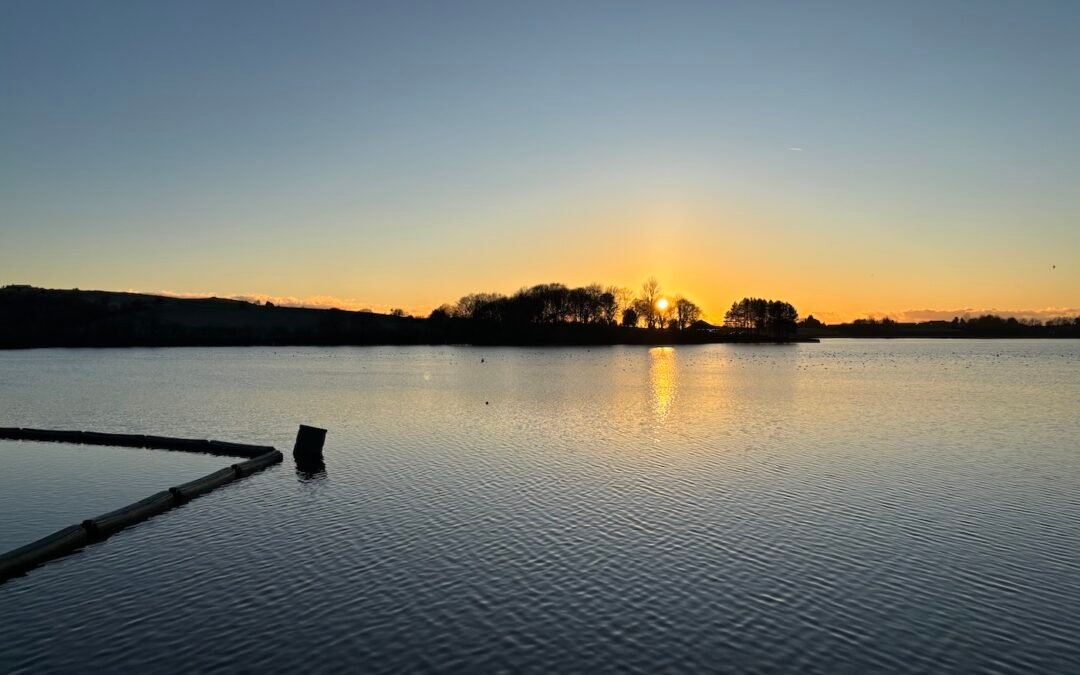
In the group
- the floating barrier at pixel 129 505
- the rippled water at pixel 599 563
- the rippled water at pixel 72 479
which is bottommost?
the rippled water at pixel 599 563

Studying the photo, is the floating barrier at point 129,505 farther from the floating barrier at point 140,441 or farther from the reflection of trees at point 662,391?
the reflection of trees at point 662,391

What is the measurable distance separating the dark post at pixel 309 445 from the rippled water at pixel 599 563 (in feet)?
4.47

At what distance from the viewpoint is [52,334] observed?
198250 mm

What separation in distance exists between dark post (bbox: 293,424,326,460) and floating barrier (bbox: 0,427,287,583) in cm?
119

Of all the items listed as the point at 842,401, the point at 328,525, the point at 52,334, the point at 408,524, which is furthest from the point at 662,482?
the point at 52,334

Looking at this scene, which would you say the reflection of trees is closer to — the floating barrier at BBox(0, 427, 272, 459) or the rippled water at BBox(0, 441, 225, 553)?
the floating barrier at BBox(0, 427, 272, 459)

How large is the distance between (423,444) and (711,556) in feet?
70.0

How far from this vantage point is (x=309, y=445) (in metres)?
30.9

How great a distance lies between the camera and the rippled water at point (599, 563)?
1231 centimetres

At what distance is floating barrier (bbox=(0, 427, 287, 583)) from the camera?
55.5 feet

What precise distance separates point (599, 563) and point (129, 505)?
16100 mm

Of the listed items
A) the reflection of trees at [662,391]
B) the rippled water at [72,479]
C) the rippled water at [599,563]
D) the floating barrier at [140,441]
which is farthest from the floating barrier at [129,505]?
the reflection of trees at [662,391]

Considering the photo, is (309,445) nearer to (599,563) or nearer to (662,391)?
(599,563)

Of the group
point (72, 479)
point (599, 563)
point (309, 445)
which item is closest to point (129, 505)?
point (72, 479)
